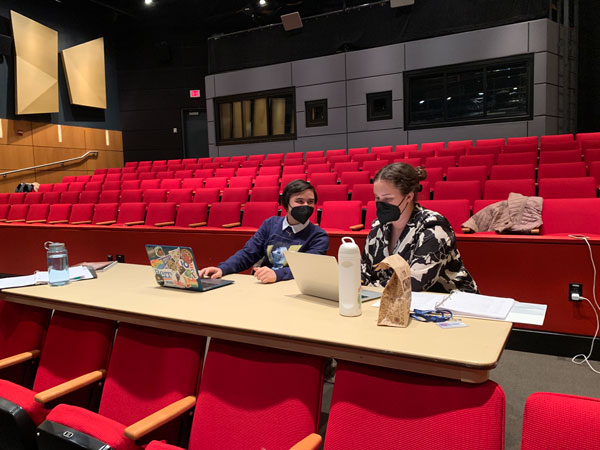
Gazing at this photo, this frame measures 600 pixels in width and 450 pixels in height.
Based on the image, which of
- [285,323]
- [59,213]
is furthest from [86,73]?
[285,323]

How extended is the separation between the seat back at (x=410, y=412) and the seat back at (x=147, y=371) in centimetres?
43

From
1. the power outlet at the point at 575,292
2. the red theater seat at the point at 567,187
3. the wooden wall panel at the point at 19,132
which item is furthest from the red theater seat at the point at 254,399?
the wooden wall panel at the point at 19,132

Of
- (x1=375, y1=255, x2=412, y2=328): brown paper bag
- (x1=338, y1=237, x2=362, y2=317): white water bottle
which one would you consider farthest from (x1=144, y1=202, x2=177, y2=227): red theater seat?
(x1=375, y1=255, x2=412, y2=328): brown paper bag

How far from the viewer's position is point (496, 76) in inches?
249

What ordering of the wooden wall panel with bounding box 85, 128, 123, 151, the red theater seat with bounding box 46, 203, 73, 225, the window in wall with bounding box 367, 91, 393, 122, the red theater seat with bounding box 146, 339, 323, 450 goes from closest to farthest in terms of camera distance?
the red theater seat with bounding box 146, 339, 323, 450, the red theater seat with bounding box 46, 203, 73, 225, the window in wall with bounding box 367, 91, 393, 122, the wooden wall panel with bounding box 85, 128, 123, 151

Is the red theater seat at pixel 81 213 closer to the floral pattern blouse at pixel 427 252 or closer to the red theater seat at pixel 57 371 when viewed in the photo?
the red theater seat at pixel 57 371

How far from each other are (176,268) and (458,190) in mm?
2597

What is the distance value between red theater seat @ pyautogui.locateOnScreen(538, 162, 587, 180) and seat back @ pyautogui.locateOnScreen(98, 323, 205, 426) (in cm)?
350

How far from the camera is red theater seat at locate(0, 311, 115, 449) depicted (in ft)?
3.71

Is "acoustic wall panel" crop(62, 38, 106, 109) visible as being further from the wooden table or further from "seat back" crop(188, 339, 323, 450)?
"seat back" crop(188, 339, 323, 450)

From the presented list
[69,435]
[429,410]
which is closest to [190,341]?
[69,435]

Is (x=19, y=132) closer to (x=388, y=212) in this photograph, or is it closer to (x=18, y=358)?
(x=18, y=358)

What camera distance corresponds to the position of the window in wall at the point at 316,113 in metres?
7.62

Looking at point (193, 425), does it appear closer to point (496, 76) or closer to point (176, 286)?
point (176, 286)
